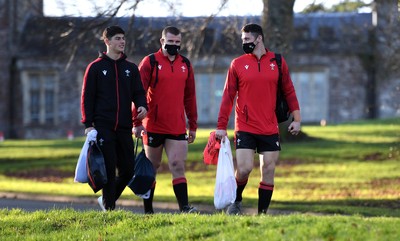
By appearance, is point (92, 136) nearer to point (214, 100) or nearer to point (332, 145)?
point (332, 145)

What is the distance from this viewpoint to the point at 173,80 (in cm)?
1070

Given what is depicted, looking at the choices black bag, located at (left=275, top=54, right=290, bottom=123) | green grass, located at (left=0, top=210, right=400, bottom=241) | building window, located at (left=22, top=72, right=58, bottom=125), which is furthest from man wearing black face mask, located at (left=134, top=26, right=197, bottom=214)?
building window, located at (left=22, top=72, right=58, bottom=125)

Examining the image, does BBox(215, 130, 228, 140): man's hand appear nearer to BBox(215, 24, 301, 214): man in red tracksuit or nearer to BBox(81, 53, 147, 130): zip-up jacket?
BBox(215, 24, 301, 214): man in red tracksuit

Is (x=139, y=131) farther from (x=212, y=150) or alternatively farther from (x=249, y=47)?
(x=249, y=47)

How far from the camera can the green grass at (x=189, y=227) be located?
7.57 m

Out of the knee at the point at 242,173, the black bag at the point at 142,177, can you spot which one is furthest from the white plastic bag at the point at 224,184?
the black bag at the point at 142,177

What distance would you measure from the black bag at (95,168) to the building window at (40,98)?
119 ft

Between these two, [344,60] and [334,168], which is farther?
[344,60]

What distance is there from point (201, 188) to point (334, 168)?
5.16m

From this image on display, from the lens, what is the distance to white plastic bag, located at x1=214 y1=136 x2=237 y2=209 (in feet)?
33.1

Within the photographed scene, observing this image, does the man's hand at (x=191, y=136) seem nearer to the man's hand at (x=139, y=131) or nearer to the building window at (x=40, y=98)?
the man's hand at (x=139, y=131)

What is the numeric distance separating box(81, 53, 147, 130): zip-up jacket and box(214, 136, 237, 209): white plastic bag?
104 cm

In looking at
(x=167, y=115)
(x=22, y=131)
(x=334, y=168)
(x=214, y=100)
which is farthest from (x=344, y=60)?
(x=167, y=115)

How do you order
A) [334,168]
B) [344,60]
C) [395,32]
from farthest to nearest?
[344,60], [395,32], [334,168]
